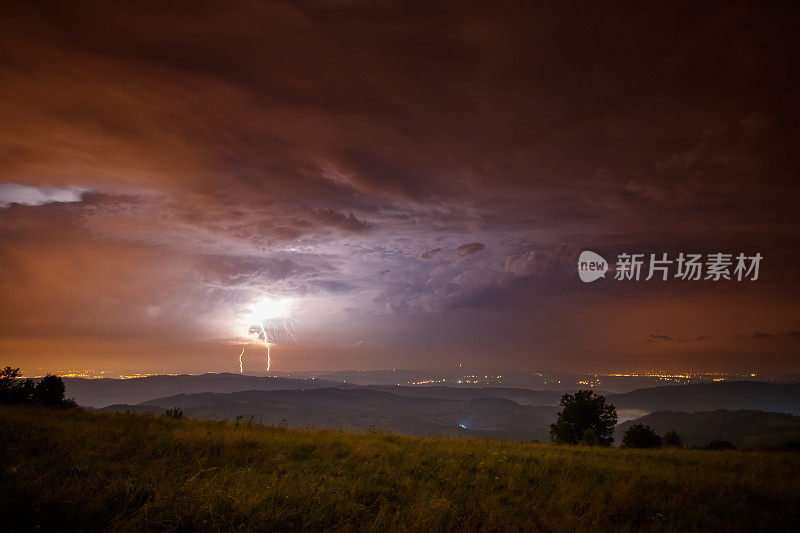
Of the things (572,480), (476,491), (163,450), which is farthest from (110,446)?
(572,480)

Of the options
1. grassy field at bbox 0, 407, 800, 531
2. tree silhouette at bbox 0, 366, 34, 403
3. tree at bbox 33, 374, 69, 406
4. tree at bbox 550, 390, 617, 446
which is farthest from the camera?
tree at bbox 550, 390, 617, 446

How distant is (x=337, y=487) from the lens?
7.36 meters

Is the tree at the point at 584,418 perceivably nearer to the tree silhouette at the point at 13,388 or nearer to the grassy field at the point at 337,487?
the grassy field at the point at 337,487

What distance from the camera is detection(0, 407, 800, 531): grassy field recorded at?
19.1ft

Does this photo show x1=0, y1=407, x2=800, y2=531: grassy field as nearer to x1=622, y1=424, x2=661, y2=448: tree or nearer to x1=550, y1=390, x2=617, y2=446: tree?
x1=622, y1=424, x2=661, y2=448: tree

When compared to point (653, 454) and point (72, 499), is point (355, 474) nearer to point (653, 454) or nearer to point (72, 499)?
point (72, 499)

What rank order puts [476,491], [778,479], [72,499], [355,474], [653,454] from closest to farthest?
[72,499] < [476,491] < [355,474] < [778,479] < [653,454]

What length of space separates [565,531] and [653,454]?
11.0 meters

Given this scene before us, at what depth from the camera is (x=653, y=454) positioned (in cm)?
1427

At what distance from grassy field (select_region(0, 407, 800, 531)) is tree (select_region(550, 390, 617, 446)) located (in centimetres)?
3309

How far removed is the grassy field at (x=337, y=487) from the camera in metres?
5.84

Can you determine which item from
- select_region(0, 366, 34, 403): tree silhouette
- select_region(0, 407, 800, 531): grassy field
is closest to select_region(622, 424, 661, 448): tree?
select_region(0, 407, 800, 531): grassy field

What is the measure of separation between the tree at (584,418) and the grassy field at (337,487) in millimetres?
33087

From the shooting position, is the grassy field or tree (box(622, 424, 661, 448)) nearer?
the grassy field
